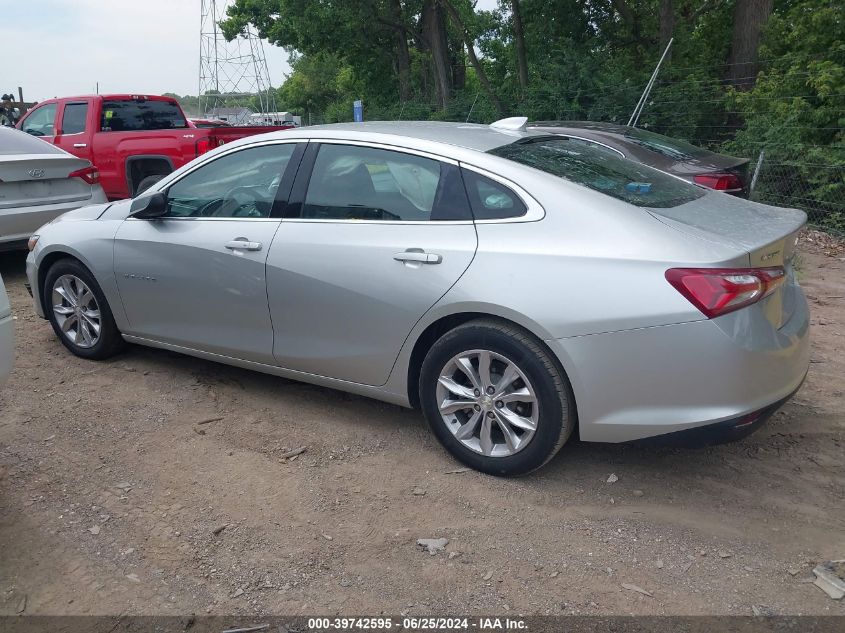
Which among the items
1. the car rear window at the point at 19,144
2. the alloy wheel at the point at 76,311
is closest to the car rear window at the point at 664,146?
the alloy wheel at the point at 76,311

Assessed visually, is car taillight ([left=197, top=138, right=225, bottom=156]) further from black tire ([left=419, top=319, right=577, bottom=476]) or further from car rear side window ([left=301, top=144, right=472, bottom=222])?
black tire ([left=419, top=319, right=577, bottom=476])

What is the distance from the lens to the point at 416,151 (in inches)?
148

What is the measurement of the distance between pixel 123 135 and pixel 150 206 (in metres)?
6.33

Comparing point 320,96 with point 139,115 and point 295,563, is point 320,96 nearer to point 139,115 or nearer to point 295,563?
point 139,115

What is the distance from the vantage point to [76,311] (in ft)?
16.8

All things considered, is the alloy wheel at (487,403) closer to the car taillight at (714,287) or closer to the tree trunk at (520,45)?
the car taillight at (714,287)

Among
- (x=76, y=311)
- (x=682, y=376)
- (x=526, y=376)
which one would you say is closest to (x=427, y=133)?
(x=526, y=376)

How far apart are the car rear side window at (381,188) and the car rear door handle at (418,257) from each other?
0.19 metres

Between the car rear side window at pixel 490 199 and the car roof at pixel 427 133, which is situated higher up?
the car roof at pixel 427 133

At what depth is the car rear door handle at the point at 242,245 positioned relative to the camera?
4.05 m

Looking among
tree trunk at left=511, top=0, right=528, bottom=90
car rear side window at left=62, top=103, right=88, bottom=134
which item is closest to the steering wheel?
car rear side window at left=62, top=103, right=88, bottom=134

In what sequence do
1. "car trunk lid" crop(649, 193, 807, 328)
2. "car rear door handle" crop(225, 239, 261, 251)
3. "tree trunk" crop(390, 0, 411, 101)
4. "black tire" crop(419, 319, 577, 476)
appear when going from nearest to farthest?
"car trunk lid" crop(649, 193, 807, 328) → "black tire" crop(419, 319, 577, 476) → "car rear door handle" crop(225, 239, 261, 251) → "tree trunk" crop(390, 0, 411, 101)

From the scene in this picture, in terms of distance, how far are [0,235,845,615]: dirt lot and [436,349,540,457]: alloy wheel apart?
198mm

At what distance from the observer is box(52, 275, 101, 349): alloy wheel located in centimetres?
503
